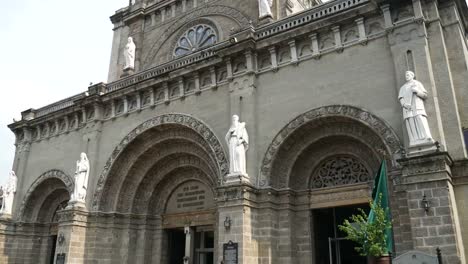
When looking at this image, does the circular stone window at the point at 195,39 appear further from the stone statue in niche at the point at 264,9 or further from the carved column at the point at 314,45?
the carved column at the point at 314,45

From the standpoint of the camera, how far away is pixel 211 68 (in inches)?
737

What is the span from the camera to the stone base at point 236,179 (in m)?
15.6

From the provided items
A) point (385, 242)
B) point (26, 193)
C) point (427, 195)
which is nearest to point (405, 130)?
point (427, 195)

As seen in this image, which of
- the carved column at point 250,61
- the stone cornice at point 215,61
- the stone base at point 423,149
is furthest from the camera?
the carved column at point 250,61

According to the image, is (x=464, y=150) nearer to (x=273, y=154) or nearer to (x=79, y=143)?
(x=273, y=154)

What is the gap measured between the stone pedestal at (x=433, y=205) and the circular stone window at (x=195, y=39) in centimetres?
1475

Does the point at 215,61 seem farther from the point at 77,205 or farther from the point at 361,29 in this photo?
the point at 77,205

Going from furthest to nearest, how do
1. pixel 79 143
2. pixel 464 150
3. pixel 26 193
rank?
pixel 26 193
pixel 79 143
pixel 464 150

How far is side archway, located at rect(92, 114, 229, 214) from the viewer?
64.7 feet

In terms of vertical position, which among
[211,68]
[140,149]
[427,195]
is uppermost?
[211,68]

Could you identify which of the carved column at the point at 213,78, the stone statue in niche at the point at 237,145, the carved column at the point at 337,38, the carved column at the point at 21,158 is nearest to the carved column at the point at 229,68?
the carved column at the point at 213,78

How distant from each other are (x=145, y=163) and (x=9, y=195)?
30.3ft

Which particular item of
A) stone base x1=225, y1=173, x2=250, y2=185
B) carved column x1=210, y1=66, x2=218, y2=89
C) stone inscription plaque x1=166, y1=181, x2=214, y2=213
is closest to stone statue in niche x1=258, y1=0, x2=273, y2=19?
carved column x1=210, y1=66, x2=218, y2=89

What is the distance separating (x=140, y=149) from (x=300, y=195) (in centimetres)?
860
